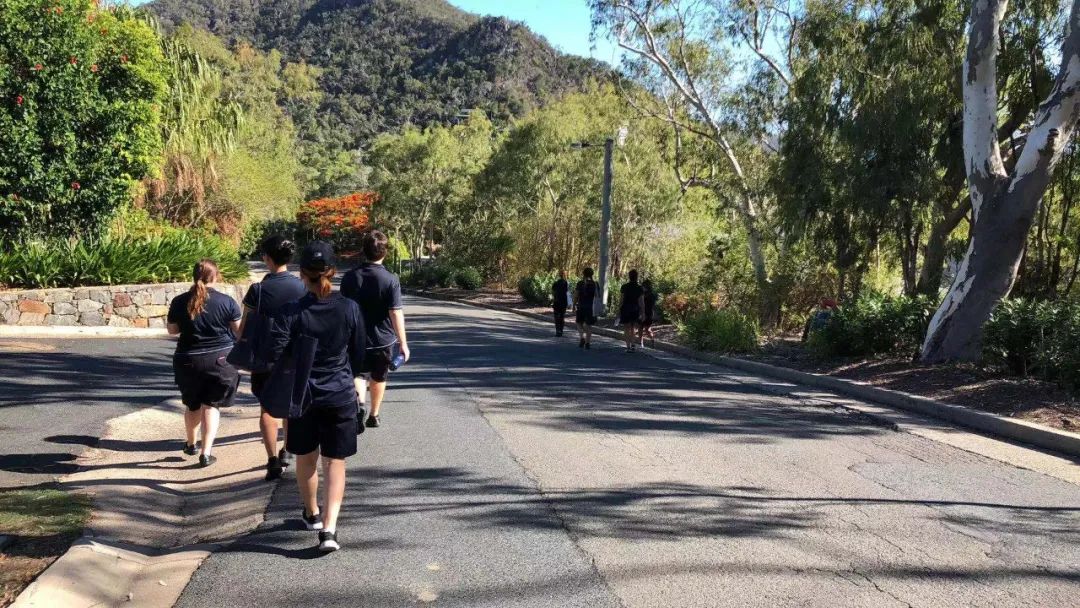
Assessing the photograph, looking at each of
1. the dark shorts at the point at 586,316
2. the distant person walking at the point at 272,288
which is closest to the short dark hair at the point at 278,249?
the distant person walking at the point at 272,288

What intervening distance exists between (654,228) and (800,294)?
478 inches

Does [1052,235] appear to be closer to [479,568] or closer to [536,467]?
[536,467]

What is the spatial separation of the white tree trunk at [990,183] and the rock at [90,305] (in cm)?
1487

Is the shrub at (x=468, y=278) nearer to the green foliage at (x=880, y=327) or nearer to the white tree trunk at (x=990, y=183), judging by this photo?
the green foliage at (x=880, y=327)

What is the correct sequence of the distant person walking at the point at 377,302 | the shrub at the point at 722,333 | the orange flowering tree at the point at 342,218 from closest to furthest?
the distant person walking at the point at 377,302 → the shrub at the point at 722,333 → the orange flowering tree at the point at 342,218

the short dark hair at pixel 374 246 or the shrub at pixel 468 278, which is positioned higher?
the short dark hair at pixel 374 246

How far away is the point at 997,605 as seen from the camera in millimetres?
4141

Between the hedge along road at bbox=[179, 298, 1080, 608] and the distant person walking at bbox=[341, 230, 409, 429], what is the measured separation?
85 centimetres

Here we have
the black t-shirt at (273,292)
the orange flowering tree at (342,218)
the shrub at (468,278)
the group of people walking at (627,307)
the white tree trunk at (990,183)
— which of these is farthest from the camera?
the orange flowering tree at (342,218)

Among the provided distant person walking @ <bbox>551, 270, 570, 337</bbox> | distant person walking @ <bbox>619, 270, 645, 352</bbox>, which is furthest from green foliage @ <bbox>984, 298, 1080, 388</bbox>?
distant person walking @ <bbox>551, 270, 570, 337</bbox>

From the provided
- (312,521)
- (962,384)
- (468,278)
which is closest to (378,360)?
(312,521)

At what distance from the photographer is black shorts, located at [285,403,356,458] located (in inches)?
182

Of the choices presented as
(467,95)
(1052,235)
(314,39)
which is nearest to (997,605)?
(1052,235)

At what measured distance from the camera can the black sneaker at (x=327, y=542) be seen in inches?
183
